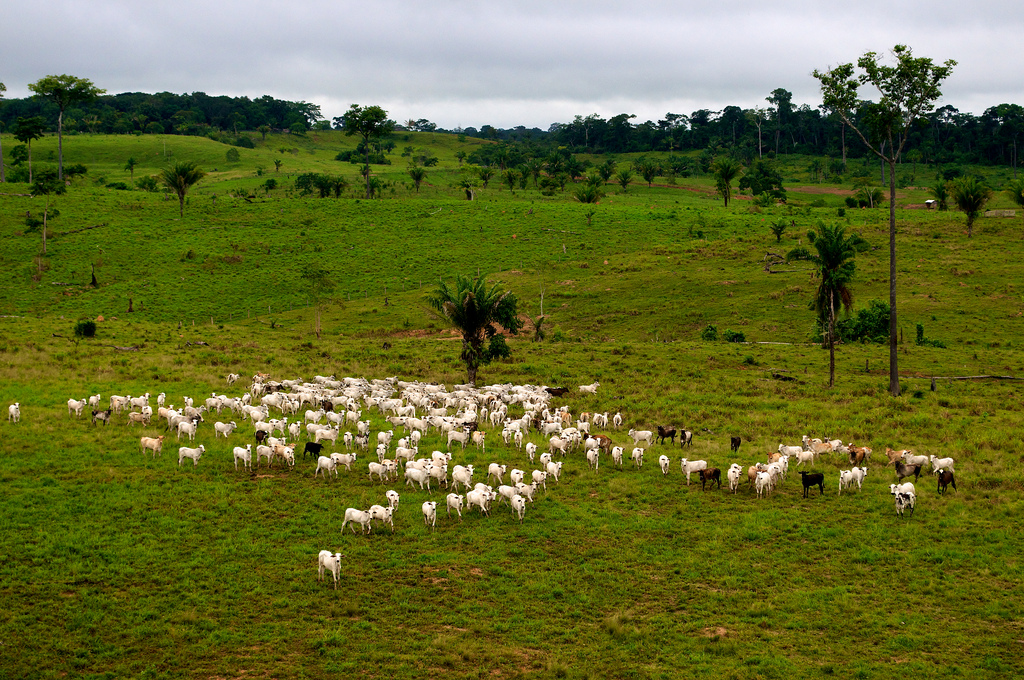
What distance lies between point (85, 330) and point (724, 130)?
17218cm

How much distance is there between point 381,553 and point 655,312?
47352 mm

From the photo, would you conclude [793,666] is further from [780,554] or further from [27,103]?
[27,103]

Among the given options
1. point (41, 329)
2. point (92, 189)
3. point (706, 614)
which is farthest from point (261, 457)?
point (92, 189)

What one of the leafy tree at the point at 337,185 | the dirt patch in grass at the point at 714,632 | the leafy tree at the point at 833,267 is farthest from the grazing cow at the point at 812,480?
the leafy tree at the point at 337,185

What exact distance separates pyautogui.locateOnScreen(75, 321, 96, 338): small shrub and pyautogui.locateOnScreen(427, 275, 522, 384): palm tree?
23659 millimetres

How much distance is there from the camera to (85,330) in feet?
160

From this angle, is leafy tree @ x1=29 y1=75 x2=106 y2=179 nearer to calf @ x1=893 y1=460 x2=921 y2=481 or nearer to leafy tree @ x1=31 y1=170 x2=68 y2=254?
leafy tree @ x1=31 y1=170 x2=68 y2=254

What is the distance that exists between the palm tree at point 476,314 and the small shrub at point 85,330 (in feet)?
77.6

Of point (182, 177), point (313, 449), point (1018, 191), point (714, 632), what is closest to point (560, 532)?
point (714, 632)

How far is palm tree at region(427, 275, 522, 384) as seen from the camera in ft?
137

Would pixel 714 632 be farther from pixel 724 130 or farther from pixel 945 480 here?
pixel 724 130

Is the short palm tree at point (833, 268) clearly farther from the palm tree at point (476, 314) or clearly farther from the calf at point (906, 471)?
the palm tree at point (476, 314)

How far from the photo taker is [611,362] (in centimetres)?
4741

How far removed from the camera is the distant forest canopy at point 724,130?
150m
